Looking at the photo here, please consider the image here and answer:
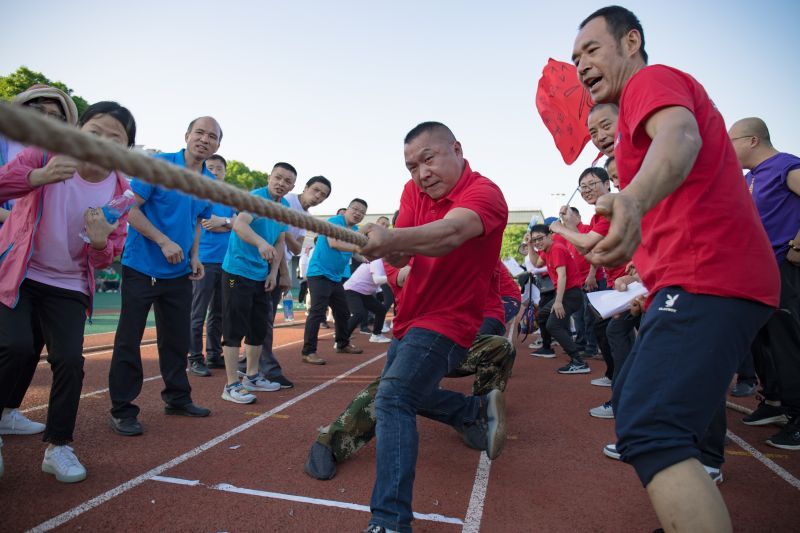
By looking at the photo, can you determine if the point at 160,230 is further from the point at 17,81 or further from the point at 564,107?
the point at 17,81

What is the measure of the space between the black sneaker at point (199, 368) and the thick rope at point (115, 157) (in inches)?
190

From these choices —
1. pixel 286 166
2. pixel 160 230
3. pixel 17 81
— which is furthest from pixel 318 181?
pixel 17 81

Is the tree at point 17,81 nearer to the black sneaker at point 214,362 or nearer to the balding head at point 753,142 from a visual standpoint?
the black sneaker at point 214,362

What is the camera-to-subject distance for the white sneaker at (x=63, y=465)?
2551 mm

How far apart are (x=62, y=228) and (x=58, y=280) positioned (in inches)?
12.0

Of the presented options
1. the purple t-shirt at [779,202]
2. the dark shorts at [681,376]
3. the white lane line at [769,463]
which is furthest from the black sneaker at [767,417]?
the dark shorts at [681,376]

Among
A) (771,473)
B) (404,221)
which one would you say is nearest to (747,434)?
(771,473)

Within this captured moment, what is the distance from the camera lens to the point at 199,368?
5605 millimetres

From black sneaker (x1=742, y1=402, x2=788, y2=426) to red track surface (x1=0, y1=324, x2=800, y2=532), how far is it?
0.09 m

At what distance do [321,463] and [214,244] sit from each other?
403 cm

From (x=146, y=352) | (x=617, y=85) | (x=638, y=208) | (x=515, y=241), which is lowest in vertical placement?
(x=146, y=352)

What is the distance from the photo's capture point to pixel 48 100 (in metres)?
2.85

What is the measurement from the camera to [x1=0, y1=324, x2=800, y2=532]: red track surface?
2.29 m

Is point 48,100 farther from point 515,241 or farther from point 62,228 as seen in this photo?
point 515,241
